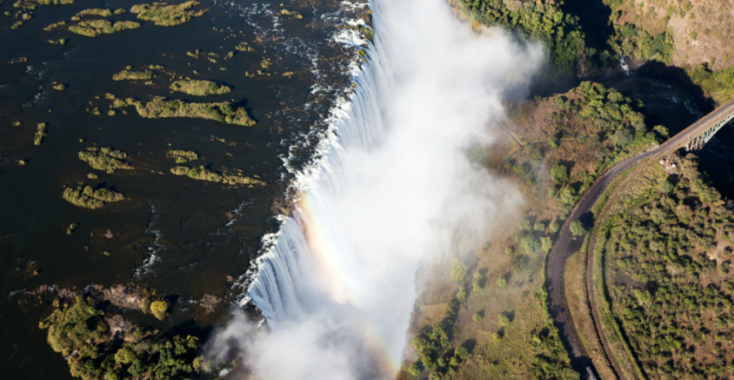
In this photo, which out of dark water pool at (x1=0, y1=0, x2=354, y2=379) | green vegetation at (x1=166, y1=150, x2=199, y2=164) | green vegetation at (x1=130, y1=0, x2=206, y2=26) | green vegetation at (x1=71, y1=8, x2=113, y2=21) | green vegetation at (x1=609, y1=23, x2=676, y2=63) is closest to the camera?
dark water pool at (x1=0, y1=0, x2=354, y2=379)

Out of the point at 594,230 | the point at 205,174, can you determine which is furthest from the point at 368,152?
the point at 594,230

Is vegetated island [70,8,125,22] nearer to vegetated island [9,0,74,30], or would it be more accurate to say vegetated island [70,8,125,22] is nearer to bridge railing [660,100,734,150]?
vegetated island [9,0,74,30]

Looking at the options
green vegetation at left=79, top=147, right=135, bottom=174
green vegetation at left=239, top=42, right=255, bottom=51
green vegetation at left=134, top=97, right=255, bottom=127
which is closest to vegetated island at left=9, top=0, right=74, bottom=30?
green vegetation at left=134, top=97, right=255, bottom=127

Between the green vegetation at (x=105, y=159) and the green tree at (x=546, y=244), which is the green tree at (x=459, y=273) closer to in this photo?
the green tree at (x=546, y=244)

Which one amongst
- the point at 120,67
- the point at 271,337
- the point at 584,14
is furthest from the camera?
the point at 584,14

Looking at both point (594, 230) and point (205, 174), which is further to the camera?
point (594, 230)

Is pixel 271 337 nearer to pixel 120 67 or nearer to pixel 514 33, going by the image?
pixel 120 67
